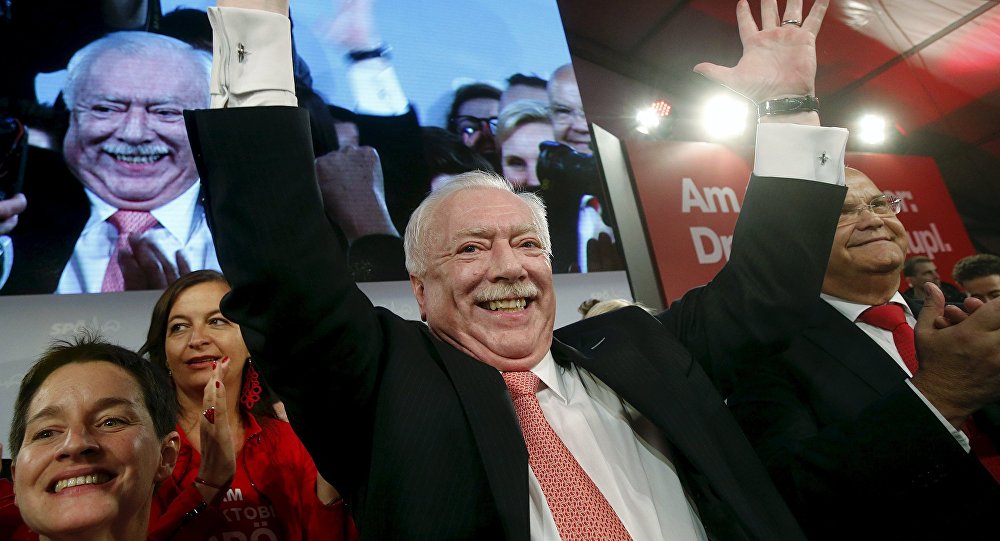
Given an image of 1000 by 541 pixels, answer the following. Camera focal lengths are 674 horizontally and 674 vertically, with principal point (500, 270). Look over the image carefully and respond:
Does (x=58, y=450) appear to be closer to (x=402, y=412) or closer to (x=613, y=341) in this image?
(x=402, y=412)

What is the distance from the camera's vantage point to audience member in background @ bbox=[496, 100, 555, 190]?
367cm

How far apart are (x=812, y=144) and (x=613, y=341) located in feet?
1.89

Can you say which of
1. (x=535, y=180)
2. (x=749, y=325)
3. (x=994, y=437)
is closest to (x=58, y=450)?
(x=749, y=325)

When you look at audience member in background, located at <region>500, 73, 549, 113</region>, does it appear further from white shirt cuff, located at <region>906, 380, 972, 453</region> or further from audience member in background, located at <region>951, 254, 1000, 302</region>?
white shirt cuff, located at <region>906, 380, 972, 453</region>

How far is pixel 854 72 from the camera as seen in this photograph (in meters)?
5.52

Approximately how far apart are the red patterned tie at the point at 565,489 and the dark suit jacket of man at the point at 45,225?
240 cm

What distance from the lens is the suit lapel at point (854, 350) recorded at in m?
1.51

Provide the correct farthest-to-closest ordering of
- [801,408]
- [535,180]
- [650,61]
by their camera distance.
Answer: [650,61] → [535,180] → [801,408]

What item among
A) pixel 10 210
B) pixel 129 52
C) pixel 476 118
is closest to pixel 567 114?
pixel 476 118

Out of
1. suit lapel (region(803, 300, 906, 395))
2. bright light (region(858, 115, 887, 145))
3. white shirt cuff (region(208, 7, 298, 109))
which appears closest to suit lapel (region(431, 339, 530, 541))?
white shirt cuff (region(208, 7, 298, 109))

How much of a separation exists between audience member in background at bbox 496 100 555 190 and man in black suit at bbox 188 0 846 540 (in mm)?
2163

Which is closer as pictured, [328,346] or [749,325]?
[328,346]

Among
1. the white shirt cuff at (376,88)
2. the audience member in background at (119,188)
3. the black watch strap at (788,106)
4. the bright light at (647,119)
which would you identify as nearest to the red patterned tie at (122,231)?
the audience member in background at (119,188)

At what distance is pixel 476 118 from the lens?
3.66 m
